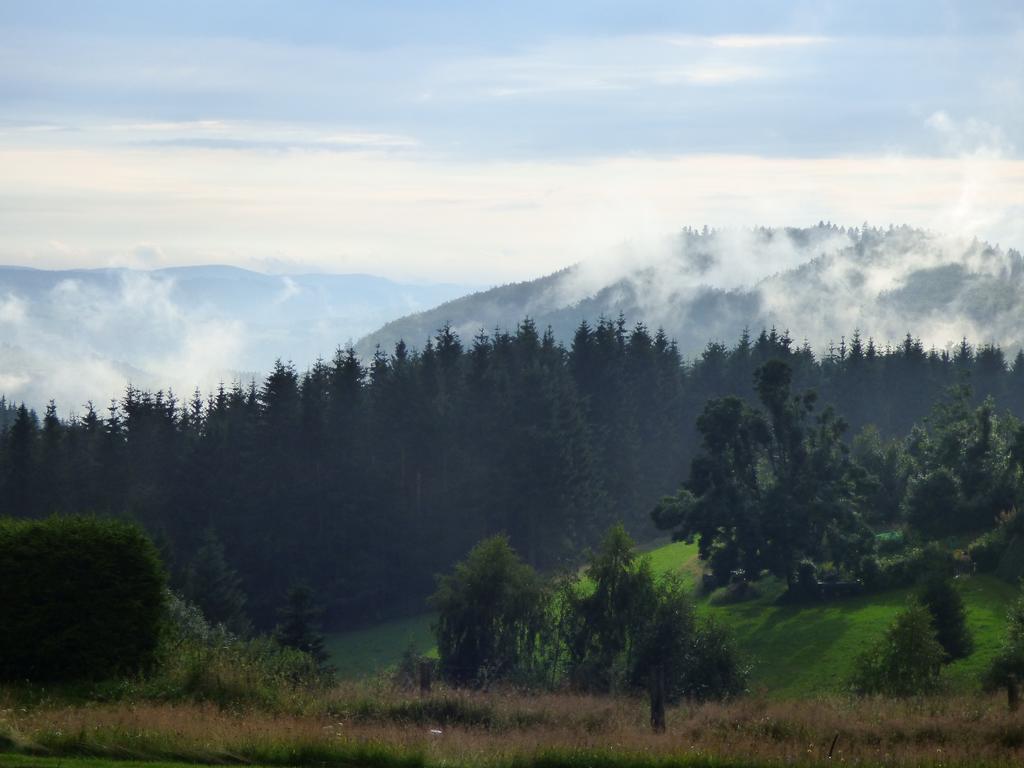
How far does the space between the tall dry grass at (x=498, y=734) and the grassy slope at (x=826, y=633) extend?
51.3ft

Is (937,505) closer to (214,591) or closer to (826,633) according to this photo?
(826,633)

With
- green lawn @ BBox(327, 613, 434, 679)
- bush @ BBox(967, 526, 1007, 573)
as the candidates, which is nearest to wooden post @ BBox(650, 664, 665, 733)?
bush @ BBox(967, 526, 1007, 573)

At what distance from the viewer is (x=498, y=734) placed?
915 inches

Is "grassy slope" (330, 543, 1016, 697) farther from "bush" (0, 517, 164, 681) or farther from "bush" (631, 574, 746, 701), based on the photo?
"bush" (0, 517, 164, 681)

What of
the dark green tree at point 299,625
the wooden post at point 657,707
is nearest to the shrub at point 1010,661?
the wooden post at point 657,707

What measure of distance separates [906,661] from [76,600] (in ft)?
74.6

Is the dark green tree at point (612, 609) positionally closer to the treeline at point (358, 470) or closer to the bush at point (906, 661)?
the bush at point (906, 661)

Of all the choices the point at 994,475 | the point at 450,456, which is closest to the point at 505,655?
the point at 994,475

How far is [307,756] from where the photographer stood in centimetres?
1964

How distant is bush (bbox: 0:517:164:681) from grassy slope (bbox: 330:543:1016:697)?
2229cm

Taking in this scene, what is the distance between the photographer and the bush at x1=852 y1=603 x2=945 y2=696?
34.6 m

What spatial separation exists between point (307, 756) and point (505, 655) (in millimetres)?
25164

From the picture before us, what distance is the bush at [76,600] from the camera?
2558cm

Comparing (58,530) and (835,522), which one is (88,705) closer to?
(58,530)
